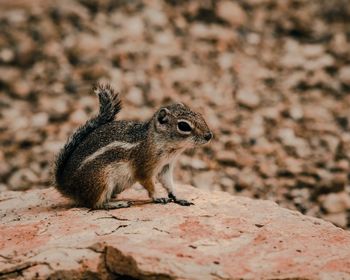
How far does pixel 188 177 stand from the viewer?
702 centimetres

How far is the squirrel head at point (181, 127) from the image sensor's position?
4941mm

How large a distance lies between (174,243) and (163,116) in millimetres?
1254

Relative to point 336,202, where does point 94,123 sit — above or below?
above

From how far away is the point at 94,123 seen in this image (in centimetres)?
526

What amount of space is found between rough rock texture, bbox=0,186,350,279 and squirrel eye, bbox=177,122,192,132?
521 millimetres

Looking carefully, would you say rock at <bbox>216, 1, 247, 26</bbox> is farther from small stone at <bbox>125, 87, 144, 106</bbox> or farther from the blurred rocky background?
small stone at <bbox>125, 87, 144, 106</bbox>

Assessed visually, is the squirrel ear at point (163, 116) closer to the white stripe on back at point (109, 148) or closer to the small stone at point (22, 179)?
the white stripe on back at point (109, 148)

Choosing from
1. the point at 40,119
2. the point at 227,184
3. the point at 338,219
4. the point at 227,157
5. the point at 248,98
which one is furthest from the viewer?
the point at 248,98

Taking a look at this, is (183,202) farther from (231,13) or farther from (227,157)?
(231,13)

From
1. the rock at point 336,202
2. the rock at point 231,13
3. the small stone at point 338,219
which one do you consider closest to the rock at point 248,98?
the rock at point 231,13

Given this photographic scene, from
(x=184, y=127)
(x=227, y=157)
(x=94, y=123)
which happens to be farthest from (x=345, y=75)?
(x=94, y=123)

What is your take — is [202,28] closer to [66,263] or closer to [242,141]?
[242,141]

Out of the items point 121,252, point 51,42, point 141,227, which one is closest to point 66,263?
point 121,252

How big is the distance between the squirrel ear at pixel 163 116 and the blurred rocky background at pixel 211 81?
6.44 feet
